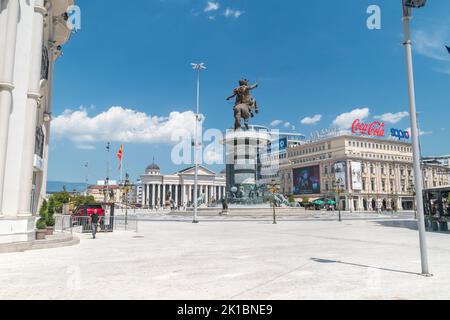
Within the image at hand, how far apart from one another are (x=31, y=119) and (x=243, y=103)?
33809mm

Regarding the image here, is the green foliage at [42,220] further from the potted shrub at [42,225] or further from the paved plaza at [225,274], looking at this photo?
the paved plaza at [225,274]

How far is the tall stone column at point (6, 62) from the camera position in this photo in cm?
1385

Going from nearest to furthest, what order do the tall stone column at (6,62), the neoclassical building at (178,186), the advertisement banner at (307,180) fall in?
1. the tall stone column at (6,62)
2. the advertisement banner at (307,180)
3. the neoclassical building at (178,186)

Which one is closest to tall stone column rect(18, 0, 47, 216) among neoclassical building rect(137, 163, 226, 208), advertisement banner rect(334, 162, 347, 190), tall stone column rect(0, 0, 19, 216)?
tall stone column rect(0, 0, 19, 216)

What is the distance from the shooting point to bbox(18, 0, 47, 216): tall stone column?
14445 mm

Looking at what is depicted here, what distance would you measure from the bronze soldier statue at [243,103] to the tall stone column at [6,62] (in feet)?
108

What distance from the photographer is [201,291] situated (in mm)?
6738

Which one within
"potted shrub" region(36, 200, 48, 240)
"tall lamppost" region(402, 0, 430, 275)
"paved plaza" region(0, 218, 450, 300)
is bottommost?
"paved plaza" region(0, 218, 450, 300)

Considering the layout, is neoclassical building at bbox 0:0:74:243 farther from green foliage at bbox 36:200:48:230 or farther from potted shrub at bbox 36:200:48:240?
green foliage at bbox 36:200:48:230

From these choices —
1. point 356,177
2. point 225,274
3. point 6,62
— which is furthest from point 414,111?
point 356,177

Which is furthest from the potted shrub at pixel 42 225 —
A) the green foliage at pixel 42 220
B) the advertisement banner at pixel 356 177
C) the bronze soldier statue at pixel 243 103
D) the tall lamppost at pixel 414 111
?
the advertisement banner at pixel 356 177

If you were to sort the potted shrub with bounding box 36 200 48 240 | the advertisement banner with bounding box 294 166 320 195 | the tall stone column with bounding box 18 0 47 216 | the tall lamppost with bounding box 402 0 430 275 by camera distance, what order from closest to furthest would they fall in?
1. the tall lamppost with bounding box 402 0 430 275
2. the tall stone column with bounding box 18 0 47 216
3. the potted shrub with bounding box 36 200 48 240
4. the advertisement banner with bounding box 294 166 320 195
